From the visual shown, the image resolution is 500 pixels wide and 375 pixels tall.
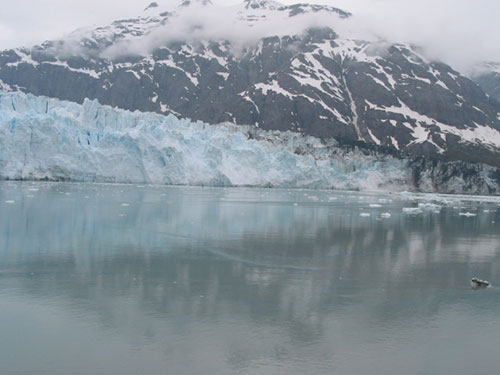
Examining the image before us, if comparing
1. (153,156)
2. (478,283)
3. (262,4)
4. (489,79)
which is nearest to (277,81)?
(262,4)

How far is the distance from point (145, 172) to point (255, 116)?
204ft

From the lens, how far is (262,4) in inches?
6752

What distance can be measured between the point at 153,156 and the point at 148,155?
46cm

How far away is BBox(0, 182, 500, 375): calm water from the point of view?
5.68 metres

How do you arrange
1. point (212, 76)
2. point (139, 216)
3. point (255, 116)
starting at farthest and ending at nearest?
point (212, 76), point (255, 116), point (139, 216)

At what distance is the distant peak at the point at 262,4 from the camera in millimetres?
168375

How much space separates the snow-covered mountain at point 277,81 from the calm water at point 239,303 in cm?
8205

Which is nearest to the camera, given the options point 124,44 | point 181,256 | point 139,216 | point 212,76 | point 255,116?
point 181,256

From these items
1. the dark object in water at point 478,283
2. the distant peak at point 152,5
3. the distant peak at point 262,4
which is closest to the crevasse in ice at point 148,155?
the dark object in water at point 478,283

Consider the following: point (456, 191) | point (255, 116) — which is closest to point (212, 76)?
point (255, 116)

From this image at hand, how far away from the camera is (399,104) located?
366 feet

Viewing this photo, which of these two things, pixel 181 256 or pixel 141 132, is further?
pixel 141 132

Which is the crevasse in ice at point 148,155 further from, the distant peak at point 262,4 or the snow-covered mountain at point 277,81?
the distant peak at point 262,4

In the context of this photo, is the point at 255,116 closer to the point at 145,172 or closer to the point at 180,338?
the point at 145,172
